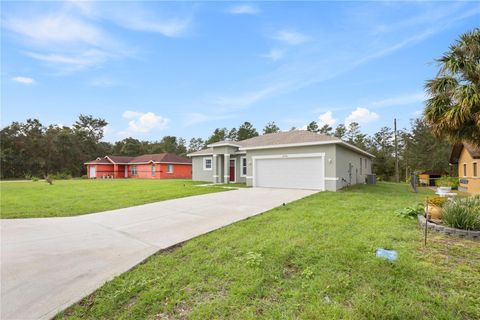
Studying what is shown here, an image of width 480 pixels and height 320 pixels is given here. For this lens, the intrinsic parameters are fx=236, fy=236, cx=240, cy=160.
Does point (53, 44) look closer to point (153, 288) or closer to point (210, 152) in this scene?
point (153, 288)

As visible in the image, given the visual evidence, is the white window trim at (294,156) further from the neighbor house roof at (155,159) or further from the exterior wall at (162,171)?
the exterior wall at (162,171)

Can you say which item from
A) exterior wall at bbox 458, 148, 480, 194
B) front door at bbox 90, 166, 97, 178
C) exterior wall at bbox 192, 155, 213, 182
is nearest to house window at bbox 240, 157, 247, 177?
exterior wall at bbox 192, 155, 213, 182

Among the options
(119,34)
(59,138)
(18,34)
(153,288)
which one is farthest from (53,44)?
(59,138)

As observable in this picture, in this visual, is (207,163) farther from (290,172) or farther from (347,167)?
(347,167)

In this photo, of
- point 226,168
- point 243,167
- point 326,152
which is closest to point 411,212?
point 326,152

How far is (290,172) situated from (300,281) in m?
11.7

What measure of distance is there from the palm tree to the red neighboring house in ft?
99.0

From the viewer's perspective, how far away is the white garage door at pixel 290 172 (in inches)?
534

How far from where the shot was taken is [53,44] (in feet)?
34.2

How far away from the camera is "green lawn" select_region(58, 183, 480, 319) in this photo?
2.54 meters

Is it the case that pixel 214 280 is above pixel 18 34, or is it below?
below

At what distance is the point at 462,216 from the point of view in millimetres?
4938

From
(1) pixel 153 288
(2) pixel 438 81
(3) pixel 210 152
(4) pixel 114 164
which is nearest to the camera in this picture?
(1) pixel 153 288

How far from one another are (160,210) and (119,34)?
8.05m
